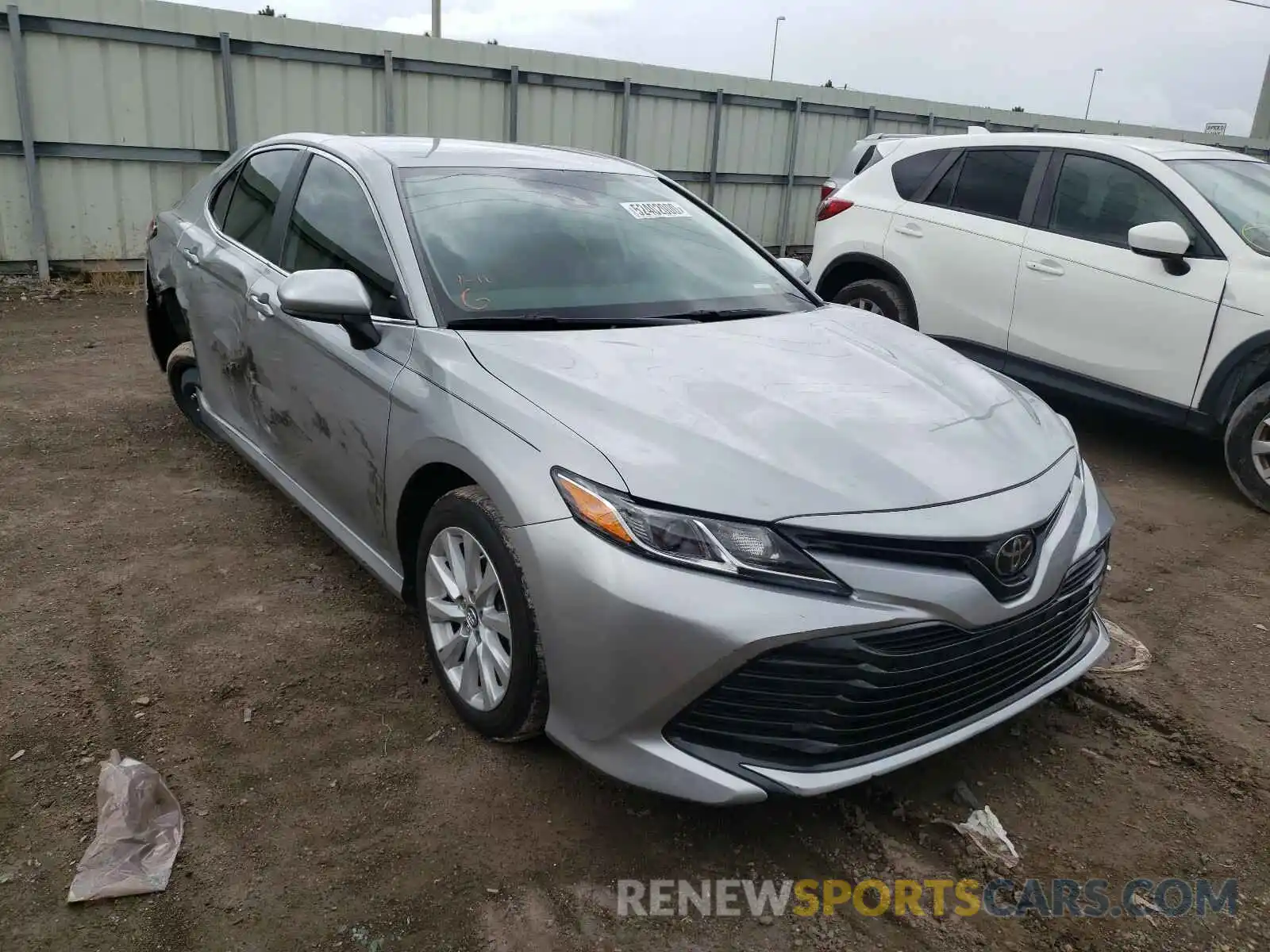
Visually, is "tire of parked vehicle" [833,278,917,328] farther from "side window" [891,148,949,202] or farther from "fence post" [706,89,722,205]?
"fence post" [706,89,722,205]

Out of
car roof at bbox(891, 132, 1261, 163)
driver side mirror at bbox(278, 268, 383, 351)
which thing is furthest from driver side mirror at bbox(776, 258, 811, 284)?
car roof at bbox(891, 132, 1261, 163)

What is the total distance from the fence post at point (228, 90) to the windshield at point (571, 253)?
24.9ft

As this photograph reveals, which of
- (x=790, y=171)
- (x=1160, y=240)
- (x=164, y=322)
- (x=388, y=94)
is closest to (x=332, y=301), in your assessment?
(x=164, y=322)

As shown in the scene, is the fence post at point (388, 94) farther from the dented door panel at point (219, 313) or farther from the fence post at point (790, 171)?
the dented door panel at point (219, 313)

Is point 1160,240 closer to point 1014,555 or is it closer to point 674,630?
point 1014,555

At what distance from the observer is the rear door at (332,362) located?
3.03 m

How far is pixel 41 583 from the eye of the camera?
3.57 m

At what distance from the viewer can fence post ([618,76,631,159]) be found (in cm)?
1238

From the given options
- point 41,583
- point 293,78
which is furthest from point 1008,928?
point 293,78

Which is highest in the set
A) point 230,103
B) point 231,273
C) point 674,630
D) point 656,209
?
point 230,103

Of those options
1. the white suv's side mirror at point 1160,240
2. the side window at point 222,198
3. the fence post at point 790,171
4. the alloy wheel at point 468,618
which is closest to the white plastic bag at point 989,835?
the alloy wheel at point 468,618

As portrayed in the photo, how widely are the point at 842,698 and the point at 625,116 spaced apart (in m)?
11.5

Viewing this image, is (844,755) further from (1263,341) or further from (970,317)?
(970,317)

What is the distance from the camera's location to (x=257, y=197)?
13.6ft
